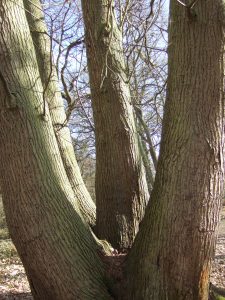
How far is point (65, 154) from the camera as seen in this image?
5.16 m

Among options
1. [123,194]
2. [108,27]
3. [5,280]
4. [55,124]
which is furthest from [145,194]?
[5,280]

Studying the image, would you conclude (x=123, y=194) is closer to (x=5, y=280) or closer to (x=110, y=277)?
(x=110, y=277)

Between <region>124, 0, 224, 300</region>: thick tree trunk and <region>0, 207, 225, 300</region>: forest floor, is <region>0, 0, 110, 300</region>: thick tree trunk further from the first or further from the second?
<region>0, 207, 225, 300</region>: forest floor

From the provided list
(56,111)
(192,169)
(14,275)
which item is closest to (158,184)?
(192,169)

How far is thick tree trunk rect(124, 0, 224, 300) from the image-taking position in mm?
3348

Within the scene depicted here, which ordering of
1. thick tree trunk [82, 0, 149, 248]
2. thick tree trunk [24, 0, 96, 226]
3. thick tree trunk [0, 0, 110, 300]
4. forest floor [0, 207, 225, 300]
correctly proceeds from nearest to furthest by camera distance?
thick tree trunk [0, 0, 110, 300] → thick tree trunk [82, 0, 149, 248] → forest floor [0, 207, 225, 300] → thick tree trunk [24, 0, 96, 226]

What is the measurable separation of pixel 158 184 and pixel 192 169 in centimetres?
39

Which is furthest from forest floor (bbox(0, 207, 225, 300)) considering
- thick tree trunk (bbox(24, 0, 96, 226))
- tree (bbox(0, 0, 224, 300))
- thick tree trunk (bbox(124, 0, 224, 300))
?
thick tree trunk (bbox(124, 0, 224, 300))

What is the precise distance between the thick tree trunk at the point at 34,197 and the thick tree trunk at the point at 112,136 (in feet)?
2.68

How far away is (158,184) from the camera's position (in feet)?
11.9

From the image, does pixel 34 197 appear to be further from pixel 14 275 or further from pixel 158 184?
pixel 14 275

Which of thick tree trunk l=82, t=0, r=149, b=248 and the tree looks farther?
thick tree trunk l=82, t=0, r=149, b=248

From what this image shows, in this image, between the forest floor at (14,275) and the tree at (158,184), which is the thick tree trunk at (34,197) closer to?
the tree at (158,184)

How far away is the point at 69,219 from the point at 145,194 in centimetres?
122
